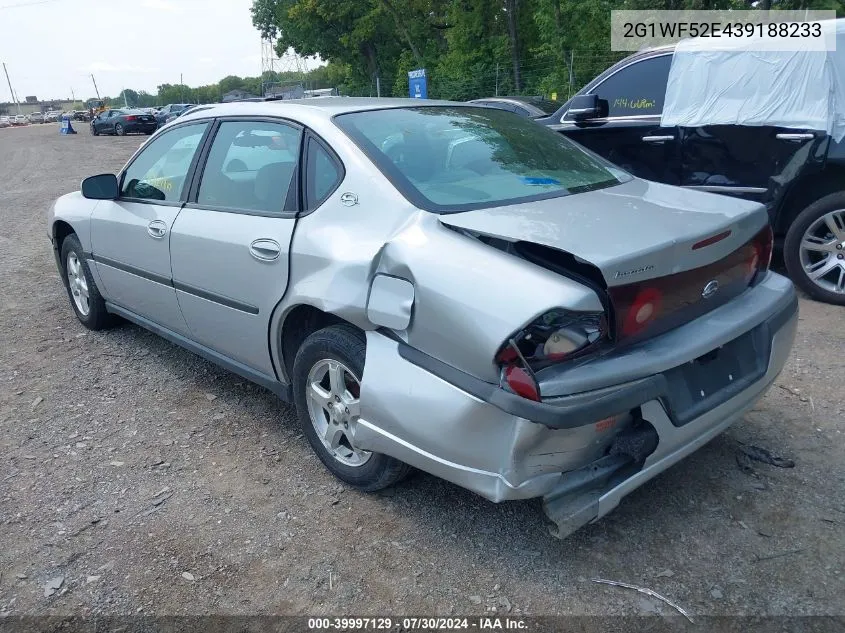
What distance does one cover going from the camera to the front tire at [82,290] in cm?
494

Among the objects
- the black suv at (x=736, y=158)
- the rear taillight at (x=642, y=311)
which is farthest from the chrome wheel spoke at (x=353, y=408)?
the black suv at (x=736, y=158)

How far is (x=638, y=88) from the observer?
593cm

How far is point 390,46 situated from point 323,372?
128 feet

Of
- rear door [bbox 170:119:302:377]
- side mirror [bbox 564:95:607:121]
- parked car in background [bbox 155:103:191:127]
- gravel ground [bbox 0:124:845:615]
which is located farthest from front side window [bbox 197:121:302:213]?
parked car in background [bbox 155:103:191:127]

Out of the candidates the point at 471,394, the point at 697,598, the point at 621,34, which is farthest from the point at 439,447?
the point at 621,34

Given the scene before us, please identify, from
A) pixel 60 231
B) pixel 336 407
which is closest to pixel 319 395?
pixel 336 407

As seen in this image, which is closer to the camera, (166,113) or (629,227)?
(629,227)

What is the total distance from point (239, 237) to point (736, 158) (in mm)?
3973

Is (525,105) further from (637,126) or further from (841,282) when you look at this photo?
(841,282)

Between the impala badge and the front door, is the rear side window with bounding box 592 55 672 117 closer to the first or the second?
the impala badge

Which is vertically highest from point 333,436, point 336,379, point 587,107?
point 587,107

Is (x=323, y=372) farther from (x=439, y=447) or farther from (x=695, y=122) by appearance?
(x=695, y=122)

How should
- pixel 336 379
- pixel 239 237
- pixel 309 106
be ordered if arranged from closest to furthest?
pixel 336 379 < pixel 239 237 < pixel 309 106

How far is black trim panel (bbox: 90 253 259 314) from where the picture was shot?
10.8ft
